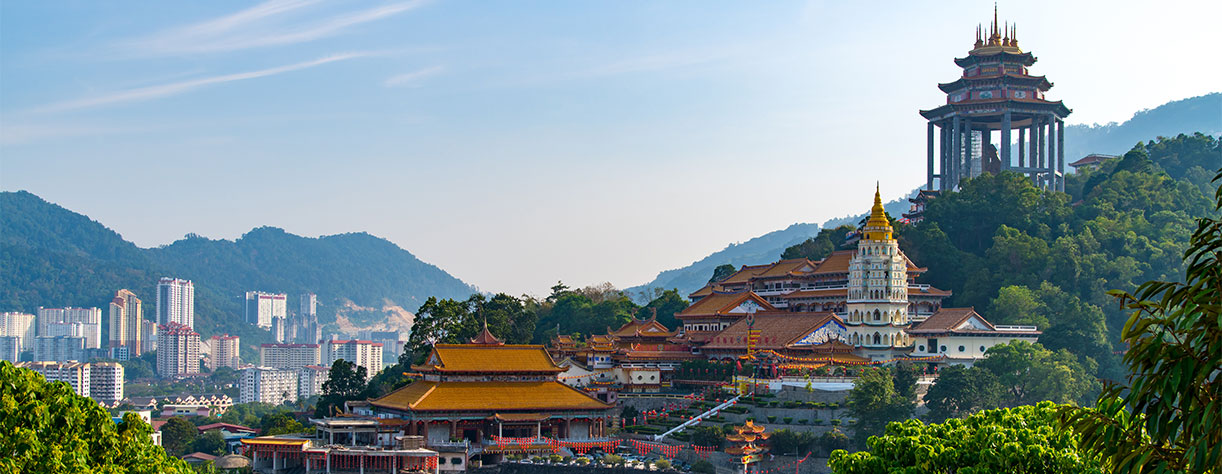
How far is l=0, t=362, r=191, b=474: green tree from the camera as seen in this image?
67.4 ft

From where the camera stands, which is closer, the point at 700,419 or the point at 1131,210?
the point at 700,419

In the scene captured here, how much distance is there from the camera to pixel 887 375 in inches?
1885

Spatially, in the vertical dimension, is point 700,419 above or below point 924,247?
below

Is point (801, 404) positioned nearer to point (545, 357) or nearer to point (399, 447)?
point (545, 357)

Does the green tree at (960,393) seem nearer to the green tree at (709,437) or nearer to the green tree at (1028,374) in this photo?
the green tree at (1028,374)

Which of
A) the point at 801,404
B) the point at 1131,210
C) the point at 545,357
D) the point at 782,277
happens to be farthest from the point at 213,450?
the point at 1131,210

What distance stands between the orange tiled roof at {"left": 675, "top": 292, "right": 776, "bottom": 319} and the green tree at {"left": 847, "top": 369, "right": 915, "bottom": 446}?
1536 centimetres

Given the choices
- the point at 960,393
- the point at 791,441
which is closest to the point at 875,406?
the point at 791,441

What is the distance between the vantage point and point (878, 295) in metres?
55.5

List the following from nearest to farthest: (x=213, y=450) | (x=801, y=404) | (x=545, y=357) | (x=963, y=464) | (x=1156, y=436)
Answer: (x=1156, y=436), (x=963, y=464), (x=801, y=404), (x=545, y=357), (x=213, y=450)

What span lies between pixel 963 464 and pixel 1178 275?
4441 centimetres

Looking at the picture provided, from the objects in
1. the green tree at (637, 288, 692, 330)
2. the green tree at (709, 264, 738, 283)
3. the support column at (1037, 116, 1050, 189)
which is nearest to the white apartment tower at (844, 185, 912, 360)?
the green tree at (637, 288, 692, 330)

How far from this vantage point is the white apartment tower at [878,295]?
54906 millimetres

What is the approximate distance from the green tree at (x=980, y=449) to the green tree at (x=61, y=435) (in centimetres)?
1254
